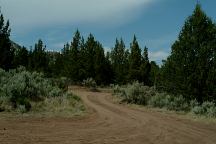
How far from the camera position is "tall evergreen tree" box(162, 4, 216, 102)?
27.6 m

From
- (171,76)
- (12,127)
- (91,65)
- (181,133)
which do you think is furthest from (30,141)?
(91,65)

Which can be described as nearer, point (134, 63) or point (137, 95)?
point (137, 95)

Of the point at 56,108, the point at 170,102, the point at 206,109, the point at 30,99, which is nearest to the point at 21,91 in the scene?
the point at 30,99

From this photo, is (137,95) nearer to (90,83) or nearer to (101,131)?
(101,131)

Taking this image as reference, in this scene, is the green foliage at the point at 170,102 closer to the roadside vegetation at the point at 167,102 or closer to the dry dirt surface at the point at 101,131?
the roadside vegetation at the point at 167,102

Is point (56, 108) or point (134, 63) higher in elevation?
point (134, 63)

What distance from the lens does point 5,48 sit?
40719 millimetres

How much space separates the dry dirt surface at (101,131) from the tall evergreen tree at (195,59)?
779 centimetres

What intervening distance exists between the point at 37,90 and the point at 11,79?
2.15 metres

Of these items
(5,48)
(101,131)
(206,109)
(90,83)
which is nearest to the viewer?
(101,131)

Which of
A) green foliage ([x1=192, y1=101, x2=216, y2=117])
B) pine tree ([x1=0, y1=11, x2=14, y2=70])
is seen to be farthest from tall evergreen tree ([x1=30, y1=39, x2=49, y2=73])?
green foliage ([x1=192, y1=101, x2=216, y2=117])

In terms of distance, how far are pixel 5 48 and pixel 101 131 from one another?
27320mm

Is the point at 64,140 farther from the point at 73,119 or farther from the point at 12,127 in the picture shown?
the point at 73,119

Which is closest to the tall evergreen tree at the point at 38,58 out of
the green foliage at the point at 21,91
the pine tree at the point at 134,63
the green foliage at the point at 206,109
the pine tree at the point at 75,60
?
the pine tree at the point at 75,60
